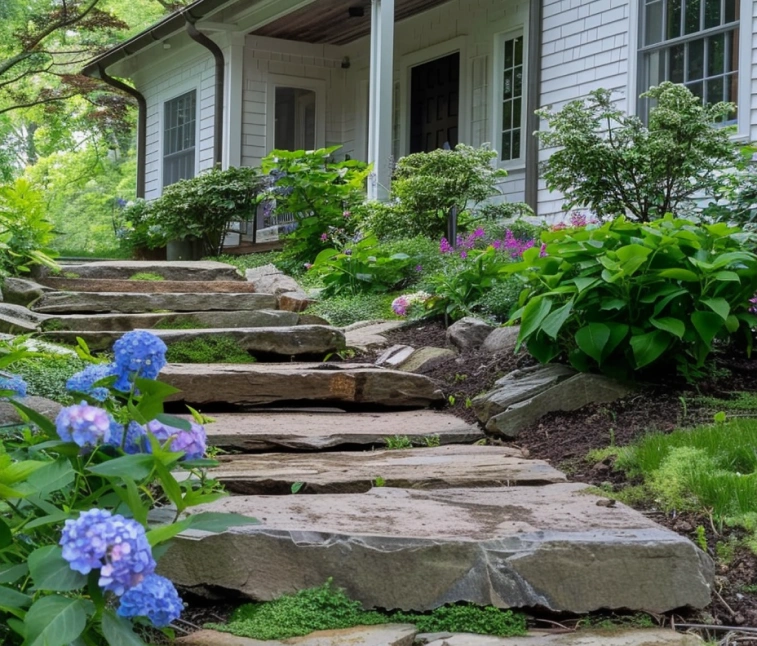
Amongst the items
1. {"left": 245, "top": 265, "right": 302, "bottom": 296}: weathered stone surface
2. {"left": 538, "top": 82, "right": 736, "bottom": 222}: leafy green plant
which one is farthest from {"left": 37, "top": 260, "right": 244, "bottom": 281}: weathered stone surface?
{"left": 538, "top": 82, "right": 736, "bottom": 222}: leafy green plant

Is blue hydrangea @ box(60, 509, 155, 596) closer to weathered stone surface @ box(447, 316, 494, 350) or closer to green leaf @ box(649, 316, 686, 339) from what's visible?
green leaf @ box(649, 316, 686, 339)

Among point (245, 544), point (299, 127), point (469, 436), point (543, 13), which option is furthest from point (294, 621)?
point (299, 127)

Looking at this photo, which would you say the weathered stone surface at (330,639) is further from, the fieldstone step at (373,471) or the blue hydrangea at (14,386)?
the fieldstone step at (373,471)

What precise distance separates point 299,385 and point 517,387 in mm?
1002

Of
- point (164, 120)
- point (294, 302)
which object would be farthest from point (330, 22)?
point (294, 302)

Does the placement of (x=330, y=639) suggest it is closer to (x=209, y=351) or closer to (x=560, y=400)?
(x=560, y=400)

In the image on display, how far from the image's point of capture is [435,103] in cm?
1301

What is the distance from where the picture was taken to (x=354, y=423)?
4.05m

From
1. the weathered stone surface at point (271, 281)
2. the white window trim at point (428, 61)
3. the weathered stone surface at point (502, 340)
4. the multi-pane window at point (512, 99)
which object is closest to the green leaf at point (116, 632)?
the weathered stone surface at point (502, 340)

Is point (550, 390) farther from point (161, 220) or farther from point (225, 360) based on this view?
point (161, 220)

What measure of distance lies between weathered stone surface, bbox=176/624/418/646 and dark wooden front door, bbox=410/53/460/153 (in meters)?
10.8

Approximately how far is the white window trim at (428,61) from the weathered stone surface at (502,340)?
699cm

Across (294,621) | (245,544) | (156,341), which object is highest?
(156,341)

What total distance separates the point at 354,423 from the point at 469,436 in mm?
492
